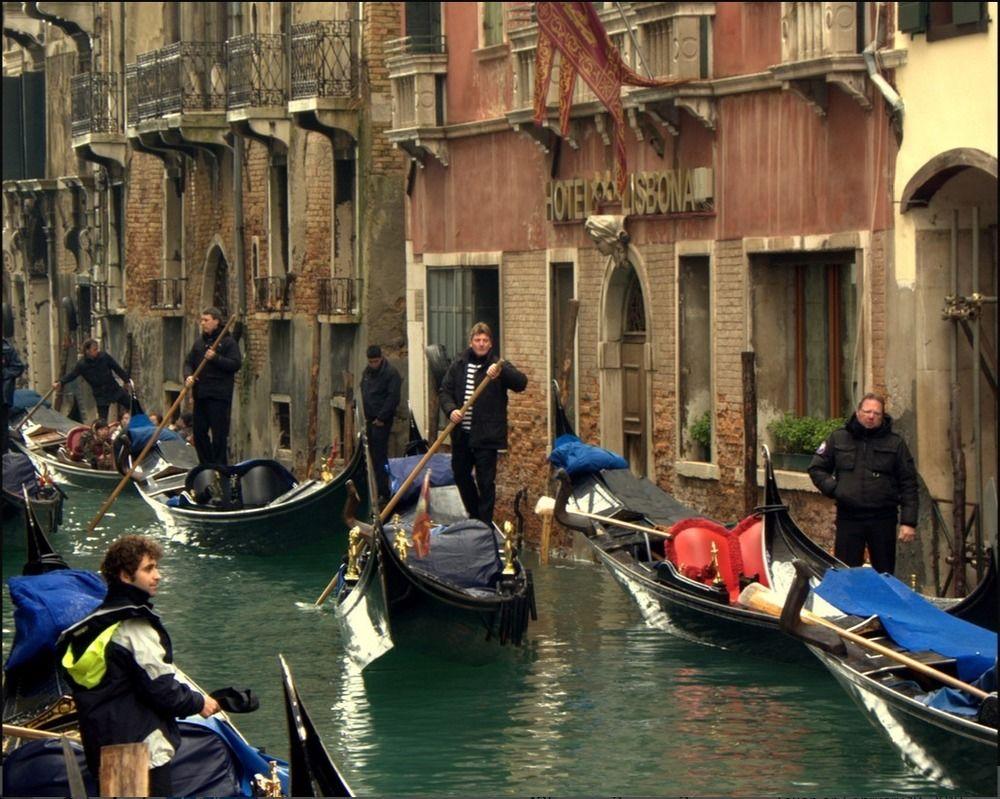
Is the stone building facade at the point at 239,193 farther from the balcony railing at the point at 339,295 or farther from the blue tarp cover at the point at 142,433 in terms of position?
the blue tarp cover at the point at 142,433

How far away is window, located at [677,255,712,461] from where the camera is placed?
13.6m

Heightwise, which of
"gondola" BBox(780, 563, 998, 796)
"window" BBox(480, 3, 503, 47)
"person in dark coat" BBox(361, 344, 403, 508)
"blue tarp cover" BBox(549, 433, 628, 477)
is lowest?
"gondola" BBox(780, 563, 998, 796)

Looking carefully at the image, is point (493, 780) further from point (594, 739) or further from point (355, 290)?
point (355, 290)

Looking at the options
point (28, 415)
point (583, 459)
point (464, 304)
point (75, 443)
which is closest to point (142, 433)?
point (75, 443)

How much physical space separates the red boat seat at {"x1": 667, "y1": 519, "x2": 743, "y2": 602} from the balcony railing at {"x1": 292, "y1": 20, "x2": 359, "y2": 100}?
844cm

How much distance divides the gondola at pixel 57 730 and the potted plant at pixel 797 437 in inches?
190

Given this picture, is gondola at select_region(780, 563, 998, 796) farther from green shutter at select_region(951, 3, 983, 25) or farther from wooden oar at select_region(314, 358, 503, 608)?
wooden oar at select_region(314, 358, 503, 608)

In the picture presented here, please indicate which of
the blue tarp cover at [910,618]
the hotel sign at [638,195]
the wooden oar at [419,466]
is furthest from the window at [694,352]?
the blue tarp cover at [910,618]

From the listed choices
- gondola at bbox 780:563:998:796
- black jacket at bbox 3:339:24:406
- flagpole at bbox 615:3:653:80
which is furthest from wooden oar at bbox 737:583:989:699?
black jacket at bbox 3:339:24:406

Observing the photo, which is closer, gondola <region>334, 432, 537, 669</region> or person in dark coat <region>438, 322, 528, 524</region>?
gondola <region>334, 432, 537, 669</region>

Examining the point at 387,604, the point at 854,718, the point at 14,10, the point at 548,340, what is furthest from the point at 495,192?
the point at 14,10

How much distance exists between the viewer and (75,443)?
66.5 ft

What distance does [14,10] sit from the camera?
1148 inches

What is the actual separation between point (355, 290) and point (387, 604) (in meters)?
9.10
